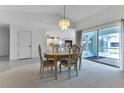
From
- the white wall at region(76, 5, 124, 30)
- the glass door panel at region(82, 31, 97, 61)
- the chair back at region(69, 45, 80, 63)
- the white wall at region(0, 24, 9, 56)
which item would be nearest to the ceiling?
the white wall at region(76, 5, 124, 30)

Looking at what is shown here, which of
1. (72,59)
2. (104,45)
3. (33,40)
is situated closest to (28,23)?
(33,40)

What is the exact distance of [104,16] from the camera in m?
6.31

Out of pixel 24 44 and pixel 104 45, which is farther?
pixel 24 44

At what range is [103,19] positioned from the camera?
6.42 meters

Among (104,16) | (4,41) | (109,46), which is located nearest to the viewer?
(104,16)

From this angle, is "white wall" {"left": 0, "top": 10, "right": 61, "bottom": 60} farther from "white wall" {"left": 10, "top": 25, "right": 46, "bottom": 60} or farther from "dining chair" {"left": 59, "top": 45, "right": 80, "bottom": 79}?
"dining chair" {"left": 59, "top": 45, "right": 80, "bottom": 79}

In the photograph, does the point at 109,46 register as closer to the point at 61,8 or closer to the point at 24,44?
the point at 61,8

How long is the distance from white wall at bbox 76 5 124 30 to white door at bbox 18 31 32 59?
3.60 metres

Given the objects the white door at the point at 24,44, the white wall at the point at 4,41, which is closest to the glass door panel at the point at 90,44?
the white door at the point at 24,44

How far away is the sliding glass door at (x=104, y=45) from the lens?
22.0 ft

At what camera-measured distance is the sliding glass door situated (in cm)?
671

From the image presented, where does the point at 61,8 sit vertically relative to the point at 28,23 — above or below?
above

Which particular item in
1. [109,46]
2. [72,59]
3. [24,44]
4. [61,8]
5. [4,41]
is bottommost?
[72,59]

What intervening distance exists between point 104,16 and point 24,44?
5316mm
